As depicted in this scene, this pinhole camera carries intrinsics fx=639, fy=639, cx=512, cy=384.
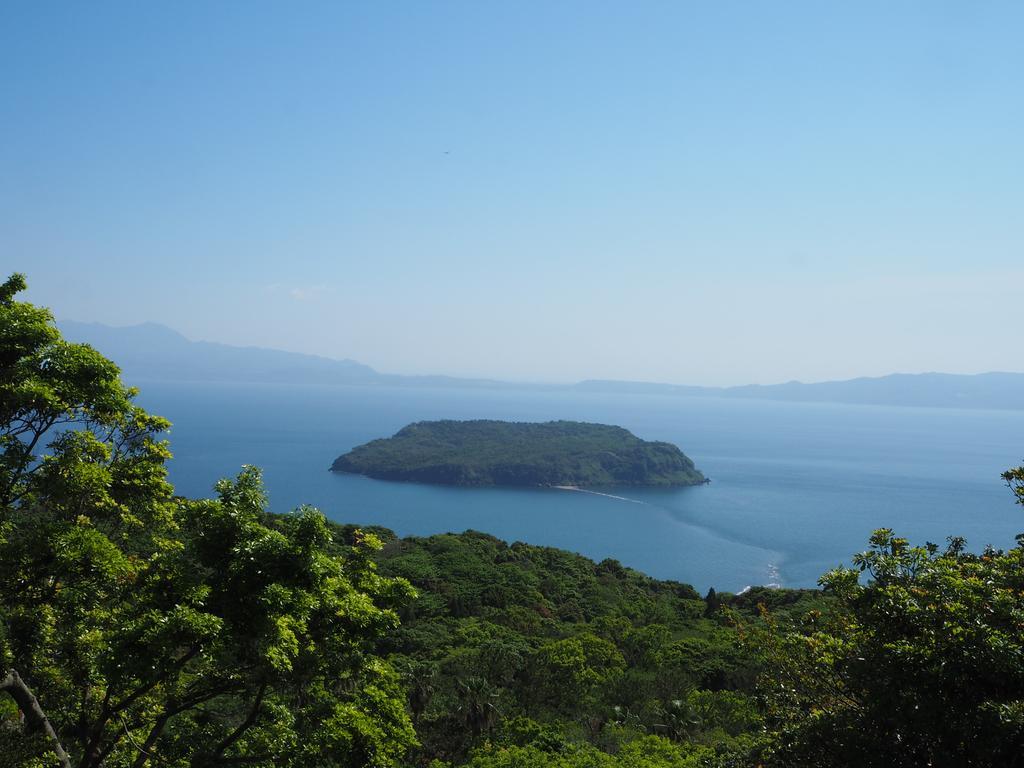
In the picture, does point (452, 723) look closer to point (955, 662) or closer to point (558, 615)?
point (955, 662)

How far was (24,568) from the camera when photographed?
7.16m

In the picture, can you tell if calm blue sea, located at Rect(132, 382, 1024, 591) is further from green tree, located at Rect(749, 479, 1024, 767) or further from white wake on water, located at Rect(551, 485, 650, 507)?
green tree, located at Rect(749, 479, 1024, 767)

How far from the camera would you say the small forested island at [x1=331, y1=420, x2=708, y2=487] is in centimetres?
13088

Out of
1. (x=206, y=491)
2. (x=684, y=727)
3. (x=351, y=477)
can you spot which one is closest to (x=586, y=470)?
(x=351, y=477)

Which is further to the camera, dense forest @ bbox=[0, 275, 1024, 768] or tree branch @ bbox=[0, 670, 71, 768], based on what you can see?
tree branch @ bbox=[0, 670, 71, 768]

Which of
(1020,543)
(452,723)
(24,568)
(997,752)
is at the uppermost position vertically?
(1020,543)

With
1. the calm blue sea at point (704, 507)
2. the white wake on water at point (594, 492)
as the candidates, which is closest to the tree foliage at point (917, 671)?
the calm blue sea at point (704, 507)

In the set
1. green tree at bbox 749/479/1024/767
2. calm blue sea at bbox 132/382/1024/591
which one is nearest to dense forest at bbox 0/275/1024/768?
green tree at bbox 749/479/1024/767

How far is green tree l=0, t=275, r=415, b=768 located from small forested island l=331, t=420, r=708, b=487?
120377mm

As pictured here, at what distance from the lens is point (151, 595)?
22.5ft

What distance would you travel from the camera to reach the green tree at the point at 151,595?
22.0ft

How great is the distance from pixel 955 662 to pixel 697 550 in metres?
82.2

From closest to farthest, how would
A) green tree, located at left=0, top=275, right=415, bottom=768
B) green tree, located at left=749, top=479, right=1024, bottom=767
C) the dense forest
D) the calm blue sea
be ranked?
green tree, located at left=749, top=479, right=1024, bottom=767, the dense forest, green tree, located at left=0, top=275, right=415, bottom=768, the calm blue sea

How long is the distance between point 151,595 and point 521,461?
130558 mm
